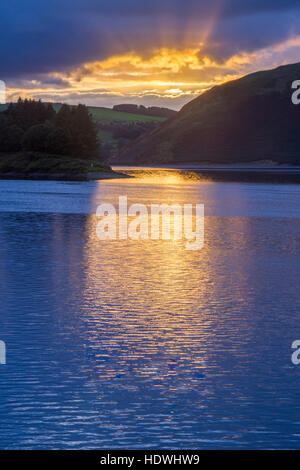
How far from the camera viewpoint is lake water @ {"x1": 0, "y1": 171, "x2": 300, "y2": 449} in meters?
12.9

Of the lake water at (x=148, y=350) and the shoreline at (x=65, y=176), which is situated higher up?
the shoreline at (x=65, y=176)

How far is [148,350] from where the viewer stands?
58.2 feet

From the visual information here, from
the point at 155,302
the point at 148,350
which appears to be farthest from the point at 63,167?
the point at 148,350

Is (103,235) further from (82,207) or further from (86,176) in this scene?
(86,176)

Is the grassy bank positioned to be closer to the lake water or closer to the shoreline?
the shoreline

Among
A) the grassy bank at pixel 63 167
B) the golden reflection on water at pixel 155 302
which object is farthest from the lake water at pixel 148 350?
the grassy bank at pixel 63 167

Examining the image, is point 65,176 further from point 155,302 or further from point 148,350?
point 148,350

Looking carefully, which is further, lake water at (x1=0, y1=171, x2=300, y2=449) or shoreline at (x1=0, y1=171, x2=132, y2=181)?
shoreline at (x1=0, y1=171, x2=132, y2=181)

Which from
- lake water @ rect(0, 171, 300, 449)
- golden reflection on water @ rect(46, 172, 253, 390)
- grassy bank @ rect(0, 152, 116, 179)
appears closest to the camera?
lake water @ rect(0, 171, 300, 449)

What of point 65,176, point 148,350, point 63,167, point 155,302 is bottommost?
point 148,350

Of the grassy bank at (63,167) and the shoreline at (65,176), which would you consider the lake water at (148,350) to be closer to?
the shoreline at (65,176)

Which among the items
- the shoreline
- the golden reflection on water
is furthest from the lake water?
the shoreline

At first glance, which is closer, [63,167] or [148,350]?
[148,350]

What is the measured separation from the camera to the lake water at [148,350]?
1288 cm
